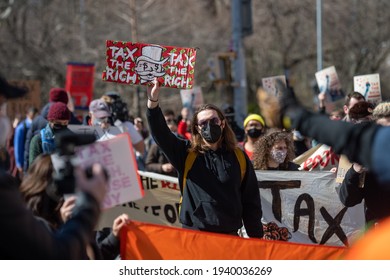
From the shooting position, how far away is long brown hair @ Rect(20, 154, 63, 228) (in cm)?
420

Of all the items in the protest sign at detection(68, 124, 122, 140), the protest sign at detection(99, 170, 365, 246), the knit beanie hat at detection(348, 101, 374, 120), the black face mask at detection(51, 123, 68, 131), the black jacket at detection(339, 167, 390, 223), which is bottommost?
the protest sign at detection(99, 170, 365, 246)

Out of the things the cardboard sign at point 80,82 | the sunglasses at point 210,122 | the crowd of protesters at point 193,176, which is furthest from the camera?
the cardboard sign at point 80,82

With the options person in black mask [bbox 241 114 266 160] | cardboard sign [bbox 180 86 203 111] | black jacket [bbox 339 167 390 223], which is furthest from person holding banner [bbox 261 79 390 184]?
cardboard sign [bbox 180 86 203 111]

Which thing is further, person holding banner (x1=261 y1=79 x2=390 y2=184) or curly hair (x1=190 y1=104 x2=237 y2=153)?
curly hair (x1=190 y1=104 x2=237 y2=153)

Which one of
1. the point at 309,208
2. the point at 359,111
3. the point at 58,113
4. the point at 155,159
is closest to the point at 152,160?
the point at 155,159

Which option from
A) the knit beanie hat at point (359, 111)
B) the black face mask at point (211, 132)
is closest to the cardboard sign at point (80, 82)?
the knit beanie hat at point (359, 111)

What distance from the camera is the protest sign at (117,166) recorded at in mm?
3889

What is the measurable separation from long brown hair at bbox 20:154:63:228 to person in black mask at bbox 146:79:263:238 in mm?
1583

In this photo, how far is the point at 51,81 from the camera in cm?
3409

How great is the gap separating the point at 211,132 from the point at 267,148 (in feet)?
6.11

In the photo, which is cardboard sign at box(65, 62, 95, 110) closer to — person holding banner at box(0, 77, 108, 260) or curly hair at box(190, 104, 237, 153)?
curly hair at box(190, 104, 237, 153)

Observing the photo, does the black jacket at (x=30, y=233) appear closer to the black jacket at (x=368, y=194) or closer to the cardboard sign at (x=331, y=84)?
the black jacket at (x=368, y=194)

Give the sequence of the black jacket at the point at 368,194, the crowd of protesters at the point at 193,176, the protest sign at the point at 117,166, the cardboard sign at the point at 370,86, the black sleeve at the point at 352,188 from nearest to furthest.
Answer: the crowd of protesters at the point at 193,176 → the protest sign at the point at 117,166 → the black jacket at the point at 368,194 → the black sleeve at the point at 352,188 → the cardboard sign at the point at 370,86

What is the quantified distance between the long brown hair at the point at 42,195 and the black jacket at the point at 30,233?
0.71 meters
